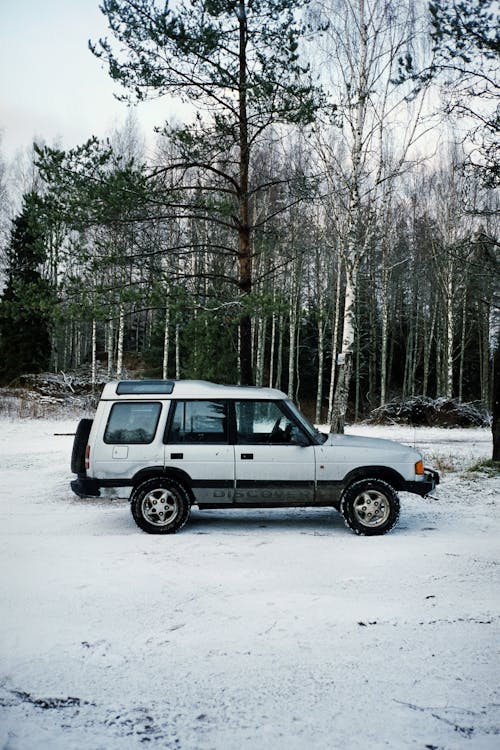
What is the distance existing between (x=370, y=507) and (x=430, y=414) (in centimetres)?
1937

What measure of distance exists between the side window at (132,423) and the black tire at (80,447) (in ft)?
1.71

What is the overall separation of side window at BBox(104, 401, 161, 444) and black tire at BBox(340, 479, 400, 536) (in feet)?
7.98

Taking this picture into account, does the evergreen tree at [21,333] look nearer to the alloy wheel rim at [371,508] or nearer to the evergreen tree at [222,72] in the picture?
the evergreen tree at [222,72]

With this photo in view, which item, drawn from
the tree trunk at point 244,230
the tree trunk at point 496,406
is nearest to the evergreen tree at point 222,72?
the tree trunk at point 244,230

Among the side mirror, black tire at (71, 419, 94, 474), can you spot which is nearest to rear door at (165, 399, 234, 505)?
the side mirror

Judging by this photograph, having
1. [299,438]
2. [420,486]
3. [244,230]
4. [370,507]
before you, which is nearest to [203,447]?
[299,438]

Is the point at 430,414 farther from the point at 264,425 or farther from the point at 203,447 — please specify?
the point at 203,447

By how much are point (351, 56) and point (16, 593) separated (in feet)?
48.1

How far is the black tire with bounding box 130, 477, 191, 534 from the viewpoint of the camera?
22.0ft

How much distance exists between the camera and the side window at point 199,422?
6.94 m

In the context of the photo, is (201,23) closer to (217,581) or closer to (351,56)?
(351,56)

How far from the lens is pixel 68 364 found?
46.3 metres

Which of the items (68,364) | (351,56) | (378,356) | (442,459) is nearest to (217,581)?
(442,459)

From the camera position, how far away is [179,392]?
7031 mm
